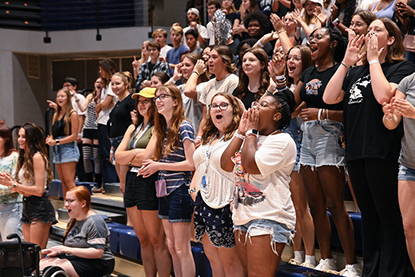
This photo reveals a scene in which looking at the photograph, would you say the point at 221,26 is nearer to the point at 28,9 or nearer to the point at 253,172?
the point at 253,172

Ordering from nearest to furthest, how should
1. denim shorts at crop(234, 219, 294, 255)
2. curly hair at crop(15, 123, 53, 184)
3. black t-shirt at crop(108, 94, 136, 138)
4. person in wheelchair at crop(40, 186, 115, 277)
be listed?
1. denim shorts at crop(234, 219, 294, 255)
2. person in wheelchair at crop(40, 186, 115, 277)
3. curly hair at crop(15, 123, 53, 184)
4. black t-shirt at crop(108, 94, 136, 138)

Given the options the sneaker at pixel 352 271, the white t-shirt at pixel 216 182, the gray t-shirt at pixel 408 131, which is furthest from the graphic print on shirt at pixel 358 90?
the sneaker at pixel 352 271

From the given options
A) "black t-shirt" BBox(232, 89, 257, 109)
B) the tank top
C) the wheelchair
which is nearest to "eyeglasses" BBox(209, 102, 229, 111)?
"black t-shirt" BBox(232, 89, 257, 109)

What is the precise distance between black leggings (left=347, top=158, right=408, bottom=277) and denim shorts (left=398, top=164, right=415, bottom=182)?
4.6 inches

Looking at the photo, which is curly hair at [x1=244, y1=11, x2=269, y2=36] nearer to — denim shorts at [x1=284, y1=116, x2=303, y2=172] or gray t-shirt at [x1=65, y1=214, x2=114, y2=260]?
denim shorts at [x1=284, y1=116, x2=303, y2=172]

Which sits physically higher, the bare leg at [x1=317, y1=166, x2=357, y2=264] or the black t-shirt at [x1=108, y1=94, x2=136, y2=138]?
the black t-shirt at [x1=108, y1=94, x2=136, y2=138]

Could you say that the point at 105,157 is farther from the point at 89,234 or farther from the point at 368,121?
the point at 368,121

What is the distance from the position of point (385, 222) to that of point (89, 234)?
229 cm

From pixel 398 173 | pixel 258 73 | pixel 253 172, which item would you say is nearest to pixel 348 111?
pixel 398 173

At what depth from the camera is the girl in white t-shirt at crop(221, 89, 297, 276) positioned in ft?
8.28

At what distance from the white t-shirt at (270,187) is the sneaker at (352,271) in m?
0.67

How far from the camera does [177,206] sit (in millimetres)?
3457

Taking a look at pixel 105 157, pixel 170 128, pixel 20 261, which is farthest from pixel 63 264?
pixel 105 157

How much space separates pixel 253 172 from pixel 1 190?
3109 mm
